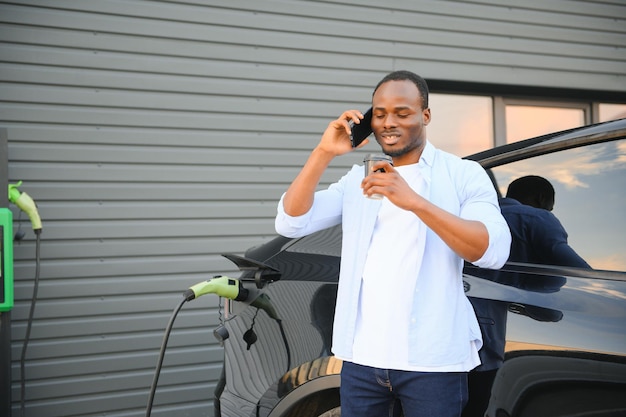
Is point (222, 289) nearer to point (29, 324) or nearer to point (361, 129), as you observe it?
point (361, 129)

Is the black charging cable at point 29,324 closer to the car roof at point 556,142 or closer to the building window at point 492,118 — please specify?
the car roof at point 556,142

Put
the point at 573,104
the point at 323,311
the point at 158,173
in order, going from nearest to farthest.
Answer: the point at 323,311
the point at 158,173
the point at 573,104

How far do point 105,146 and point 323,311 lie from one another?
8.25 feet

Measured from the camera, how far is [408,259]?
1839mm

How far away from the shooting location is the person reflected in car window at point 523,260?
1.95m

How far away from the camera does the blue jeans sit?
5.80 feet

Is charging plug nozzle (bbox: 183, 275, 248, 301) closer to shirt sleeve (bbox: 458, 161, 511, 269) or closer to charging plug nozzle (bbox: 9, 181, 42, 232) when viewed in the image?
shirt sleeve (bbox: 458, 161, 511, 269)

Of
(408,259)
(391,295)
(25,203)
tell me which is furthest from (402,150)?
(25,203)

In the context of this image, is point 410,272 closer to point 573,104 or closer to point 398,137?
point 398,137

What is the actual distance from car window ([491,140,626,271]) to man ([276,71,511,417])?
0.43 metres

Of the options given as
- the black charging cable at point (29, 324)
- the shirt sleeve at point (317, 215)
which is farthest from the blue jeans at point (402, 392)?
the black charging cable at point (29, 324)

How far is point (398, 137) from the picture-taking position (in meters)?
1.91

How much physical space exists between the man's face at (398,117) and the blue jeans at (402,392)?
0.63 metres

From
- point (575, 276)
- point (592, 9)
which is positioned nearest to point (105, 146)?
point (575, 276)
